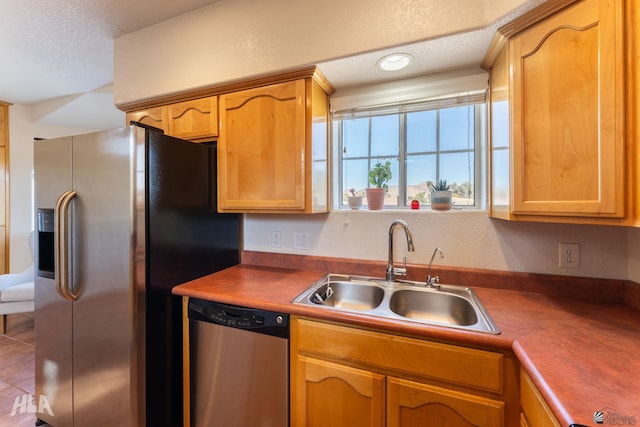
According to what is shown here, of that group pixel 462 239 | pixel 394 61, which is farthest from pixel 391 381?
pixel 394 61

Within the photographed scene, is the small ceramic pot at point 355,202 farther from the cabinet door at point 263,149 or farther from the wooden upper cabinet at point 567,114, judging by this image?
the wooden upper cabinet at point 567,114

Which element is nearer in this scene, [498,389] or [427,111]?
[498,389]

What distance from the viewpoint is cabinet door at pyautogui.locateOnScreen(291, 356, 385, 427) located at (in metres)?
1.03

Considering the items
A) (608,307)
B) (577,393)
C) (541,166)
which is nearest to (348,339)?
(577,393)

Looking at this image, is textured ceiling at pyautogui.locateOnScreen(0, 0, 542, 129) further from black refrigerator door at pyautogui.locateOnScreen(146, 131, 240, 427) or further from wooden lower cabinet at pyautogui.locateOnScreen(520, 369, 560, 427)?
wooden lower cabinet at pyautogui.locateOnScreen(520, 369, 560, 427)

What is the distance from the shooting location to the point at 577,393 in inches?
24.6

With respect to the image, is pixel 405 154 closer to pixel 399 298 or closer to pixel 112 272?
pixel 399 298

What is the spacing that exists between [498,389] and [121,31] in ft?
9.37

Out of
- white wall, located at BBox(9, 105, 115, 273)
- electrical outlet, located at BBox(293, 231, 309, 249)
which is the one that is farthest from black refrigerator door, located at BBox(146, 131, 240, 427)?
white wall, located at BBox(9, 105, 115, 273)

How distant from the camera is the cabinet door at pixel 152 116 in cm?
183

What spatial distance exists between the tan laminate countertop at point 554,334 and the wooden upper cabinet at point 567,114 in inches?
15.1

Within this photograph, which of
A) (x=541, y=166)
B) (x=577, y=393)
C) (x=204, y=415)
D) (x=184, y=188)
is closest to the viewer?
(x=577, y=393)

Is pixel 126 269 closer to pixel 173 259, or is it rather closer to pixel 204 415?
pixel 173 259

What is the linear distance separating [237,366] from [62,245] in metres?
1.07
